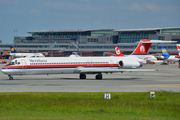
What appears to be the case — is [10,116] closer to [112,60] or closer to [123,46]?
[112,60]

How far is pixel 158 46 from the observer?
181 metres

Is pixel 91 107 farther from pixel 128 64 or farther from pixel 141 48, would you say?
pixel 141 48

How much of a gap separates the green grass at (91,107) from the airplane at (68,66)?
65.9 ft

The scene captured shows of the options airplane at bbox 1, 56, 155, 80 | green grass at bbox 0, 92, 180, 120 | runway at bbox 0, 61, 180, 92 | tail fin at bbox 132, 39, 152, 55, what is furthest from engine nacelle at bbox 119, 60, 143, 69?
green grass at bbox 0, 92, 180, 120

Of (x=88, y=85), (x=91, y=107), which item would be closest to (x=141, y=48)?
(x=88, y=85)

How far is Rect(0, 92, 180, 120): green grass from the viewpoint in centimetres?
1688

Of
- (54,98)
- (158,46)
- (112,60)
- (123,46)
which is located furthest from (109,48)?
(54,98)

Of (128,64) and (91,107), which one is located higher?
(128,64)

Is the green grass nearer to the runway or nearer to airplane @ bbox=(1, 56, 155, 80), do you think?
the runway

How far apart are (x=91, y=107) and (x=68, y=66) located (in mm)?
26168

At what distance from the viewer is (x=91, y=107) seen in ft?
65.5

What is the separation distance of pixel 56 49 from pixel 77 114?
604ft

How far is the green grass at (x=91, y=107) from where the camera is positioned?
55.4 ft

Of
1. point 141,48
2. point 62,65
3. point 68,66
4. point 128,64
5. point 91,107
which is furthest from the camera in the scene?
point 141,48
